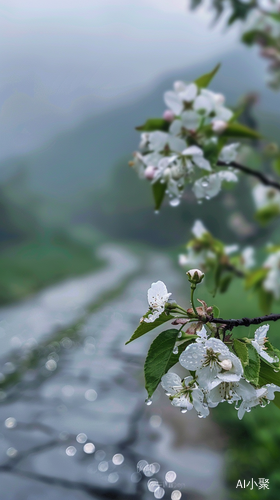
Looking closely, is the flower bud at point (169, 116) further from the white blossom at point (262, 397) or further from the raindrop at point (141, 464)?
the raindrop at point (141, 464)

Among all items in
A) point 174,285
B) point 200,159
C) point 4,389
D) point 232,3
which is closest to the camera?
point 200,159

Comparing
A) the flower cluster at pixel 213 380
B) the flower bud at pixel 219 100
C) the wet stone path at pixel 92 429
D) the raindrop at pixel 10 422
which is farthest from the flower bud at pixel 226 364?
the raindrop at pixel 10 422

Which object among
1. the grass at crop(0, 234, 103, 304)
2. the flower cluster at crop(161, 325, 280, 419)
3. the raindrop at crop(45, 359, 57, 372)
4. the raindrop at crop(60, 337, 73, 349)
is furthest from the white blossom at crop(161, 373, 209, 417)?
the grass at crop(0, 234, 103, 304)

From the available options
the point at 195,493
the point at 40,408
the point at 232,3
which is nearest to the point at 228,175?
the point at 232,3

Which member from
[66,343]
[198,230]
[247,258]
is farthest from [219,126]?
[66,343]

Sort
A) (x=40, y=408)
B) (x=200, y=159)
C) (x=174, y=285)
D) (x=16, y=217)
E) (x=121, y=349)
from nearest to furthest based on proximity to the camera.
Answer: (x=200, y=159) < (x=40, y=408) < (x=121, y=349) < (x=174, y=285) < (x=16, y=217)

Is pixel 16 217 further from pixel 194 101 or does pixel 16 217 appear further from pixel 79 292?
pixel 194 101

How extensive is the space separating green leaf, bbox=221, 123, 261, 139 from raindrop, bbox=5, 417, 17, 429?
1055 millimetres

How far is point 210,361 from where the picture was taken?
0.66 feet

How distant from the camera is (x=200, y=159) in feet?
1.21

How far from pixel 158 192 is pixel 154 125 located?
0.25ft

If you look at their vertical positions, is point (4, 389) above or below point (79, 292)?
below

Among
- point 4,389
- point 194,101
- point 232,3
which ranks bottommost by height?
point 4,389

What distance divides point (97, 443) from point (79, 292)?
1.80 metres
